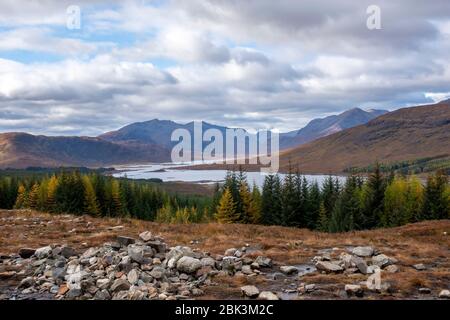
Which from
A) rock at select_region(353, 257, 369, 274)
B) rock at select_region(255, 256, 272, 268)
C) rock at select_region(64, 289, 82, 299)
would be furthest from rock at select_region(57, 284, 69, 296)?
rock at select_region(353, 257, 369, 274)

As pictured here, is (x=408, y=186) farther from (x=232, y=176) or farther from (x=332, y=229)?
(x=232, y=176)

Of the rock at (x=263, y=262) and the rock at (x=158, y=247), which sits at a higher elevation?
the rock at (x=158, y=247)

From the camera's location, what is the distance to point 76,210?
76.6 m

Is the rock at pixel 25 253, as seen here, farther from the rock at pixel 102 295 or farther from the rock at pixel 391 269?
the rock at pixel 391 269

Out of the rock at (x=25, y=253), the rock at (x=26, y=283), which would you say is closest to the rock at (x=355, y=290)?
the rock at (x=26, y=283)

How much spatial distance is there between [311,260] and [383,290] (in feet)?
17.7

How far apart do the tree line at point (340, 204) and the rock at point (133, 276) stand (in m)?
49.4

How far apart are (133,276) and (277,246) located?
31.5 feet

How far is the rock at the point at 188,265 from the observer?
14609mm

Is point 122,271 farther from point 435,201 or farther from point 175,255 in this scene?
point 435,201

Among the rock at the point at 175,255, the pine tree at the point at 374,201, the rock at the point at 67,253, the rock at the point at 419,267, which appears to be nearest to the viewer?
the rock at the point at 175,255

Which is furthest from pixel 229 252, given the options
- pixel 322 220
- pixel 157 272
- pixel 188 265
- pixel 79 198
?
pixel 79 198

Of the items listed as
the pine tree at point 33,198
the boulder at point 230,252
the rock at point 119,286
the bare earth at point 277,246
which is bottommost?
the pine tree at point 33,198

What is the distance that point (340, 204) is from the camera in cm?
6544
